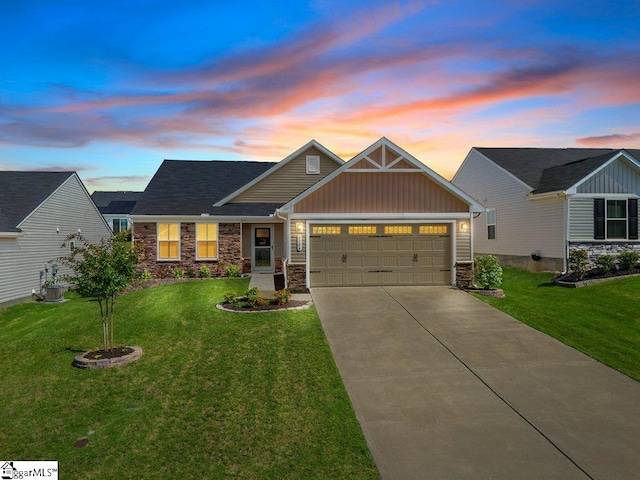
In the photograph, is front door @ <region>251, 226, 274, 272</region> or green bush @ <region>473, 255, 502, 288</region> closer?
green bush @ <region>473, 255, 502, 288</region>

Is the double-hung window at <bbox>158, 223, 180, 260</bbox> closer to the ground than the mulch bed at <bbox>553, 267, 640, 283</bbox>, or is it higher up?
higher up

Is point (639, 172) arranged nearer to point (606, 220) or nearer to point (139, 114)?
point (606, 220)

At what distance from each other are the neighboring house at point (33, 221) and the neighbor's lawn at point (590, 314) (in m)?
19.3

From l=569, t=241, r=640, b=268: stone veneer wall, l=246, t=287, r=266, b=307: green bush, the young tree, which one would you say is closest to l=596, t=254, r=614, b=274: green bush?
l=569, t=241, r=640, b=268: stone veneer wall

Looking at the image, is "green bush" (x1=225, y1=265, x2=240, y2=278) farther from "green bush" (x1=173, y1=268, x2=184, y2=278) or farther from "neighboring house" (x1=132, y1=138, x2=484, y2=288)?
"neighboring house" (x1=132, y1=138, x2=484, y2=288)

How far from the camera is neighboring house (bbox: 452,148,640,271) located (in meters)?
20.5

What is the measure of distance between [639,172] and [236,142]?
24.3 meters

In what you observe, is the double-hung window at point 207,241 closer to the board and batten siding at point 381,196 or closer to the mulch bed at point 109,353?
the board and batten siding at point 381,196

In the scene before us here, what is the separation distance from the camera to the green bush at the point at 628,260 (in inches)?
760

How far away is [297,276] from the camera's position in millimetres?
16594

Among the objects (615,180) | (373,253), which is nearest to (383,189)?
(373,253)

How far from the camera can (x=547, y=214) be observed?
22.0 meters

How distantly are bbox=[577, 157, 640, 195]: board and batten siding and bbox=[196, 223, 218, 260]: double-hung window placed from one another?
18064 millimetres

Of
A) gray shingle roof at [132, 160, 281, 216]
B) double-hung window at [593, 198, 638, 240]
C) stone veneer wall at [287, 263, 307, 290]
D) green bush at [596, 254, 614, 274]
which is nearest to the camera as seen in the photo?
stone veneer wall at [287, 263, 307, 290]
